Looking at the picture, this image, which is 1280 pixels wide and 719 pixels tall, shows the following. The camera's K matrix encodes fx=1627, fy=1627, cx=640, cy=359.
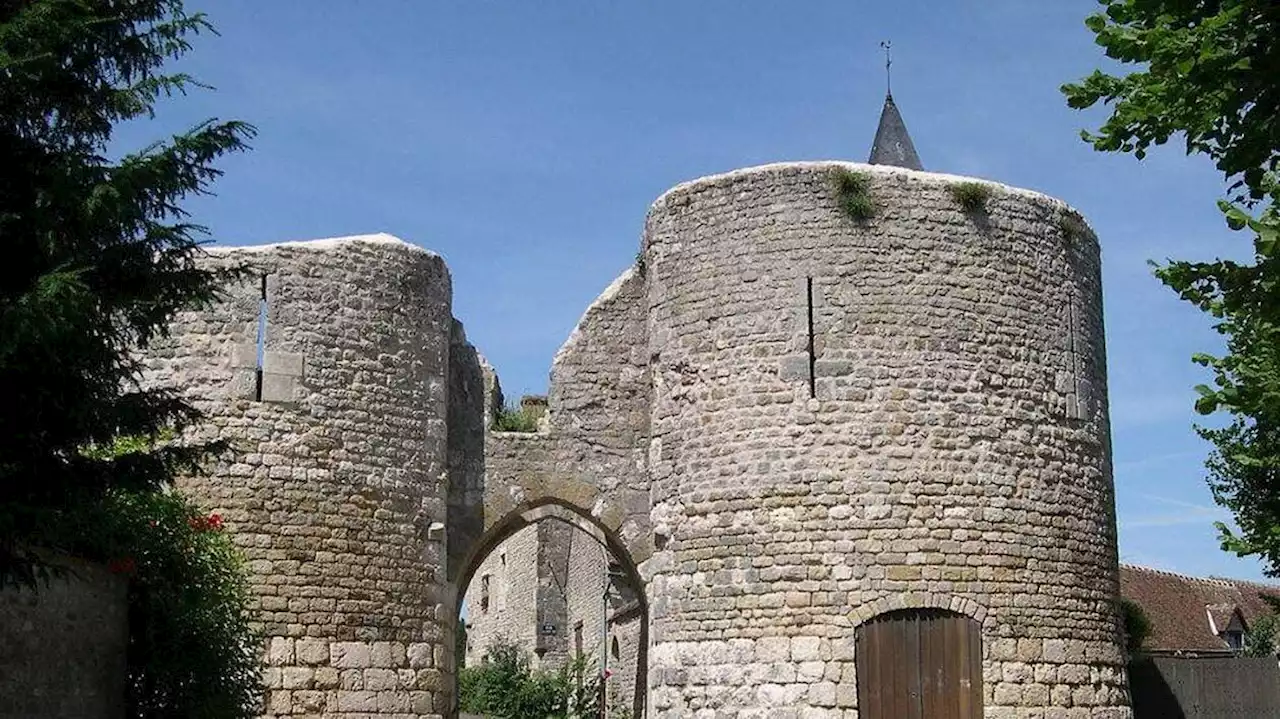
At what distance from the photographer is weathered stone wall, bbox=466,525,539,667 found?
1195 inches

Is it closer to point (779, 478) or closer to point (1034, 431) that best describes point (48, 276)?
point (779, 478)

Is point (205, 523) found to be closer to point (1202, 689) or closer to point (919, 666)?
point (919, 666)

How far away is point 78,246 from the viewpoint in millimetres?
8391

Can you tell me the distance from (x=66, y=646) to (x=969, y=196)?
8478 mm

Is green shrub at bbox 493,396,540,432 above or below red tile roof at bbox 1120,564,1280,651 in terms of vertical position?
above

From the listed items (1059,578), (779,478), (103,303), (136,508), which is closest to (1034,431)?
(1059,578)

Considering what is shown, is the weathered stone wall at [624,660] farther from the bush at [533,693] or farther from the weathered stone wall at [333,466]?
the weathered stone wall at [333,466]

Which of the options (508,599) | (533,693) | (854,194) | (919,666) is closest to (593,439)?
(854,194)

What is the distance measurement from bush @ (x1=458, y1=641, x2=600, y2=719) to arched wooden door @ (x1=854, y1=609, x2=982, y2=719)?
11.3 meters

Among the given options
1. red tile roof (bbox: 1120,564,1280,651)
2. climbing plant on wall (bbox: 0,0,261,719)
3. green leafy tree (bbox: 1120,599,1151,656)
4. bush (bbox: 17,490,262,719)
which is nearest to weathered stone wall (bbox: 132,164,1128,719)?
bush (bbox: 17,490,262,719)

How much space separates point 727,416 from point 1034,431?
2.71 meters

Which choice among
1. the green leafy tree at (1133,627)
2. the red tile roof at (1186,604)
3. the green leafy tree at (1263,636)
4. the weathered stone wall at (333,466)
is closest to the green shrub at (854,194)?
the weathered stone wall at (333,466)

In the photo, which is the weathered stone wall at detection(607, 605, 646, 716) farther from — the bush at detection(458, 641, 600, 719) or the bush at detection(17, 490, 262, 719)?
the bush at detection(17, 490, 262, 719)

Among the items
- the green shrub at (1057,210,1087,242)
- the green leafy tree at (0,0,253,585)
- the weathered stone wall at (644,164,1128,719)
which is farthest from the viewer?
the green shrub at (1057,210,1087,242)
